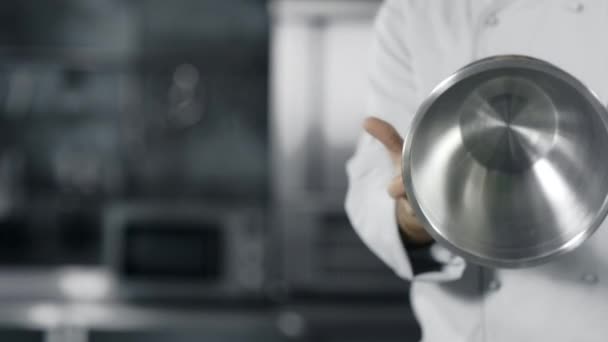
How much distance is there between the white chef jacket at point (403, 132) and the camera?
81cm

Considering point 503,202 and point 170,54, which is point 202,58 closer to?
point 170,54

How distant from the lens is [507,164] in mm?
769

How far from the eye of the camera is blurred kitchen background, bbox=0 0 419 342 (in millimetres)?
2131

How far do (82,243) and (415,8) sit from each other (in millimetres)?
1890

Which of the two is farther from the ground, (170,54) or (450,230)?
(170,54)

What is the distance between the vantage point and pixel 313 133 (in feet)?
7.38

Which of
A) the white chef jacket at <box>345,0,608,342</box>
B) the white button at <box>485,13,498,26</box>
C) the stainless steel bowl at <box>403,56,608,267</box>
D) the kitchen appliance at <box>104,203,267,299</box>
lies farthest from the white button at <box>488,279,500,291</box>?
the kitchen appliance at <box>104,203,267,299</box>

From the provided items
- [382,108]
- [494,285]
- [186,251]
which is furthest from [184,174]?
[494,285]

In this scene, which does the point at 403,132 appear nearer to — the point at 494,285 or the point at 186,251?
the point at 494,285

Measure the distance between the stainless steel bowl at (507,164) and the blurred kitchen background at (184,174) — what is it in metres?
1.35

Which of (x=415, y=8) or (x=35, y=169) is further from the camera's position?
(x=35, y=169)

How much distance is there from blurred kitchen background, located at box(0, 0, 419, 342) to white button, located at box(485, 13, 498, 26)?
1.30 meters

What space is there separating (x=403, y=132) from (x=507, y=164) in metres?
0.18

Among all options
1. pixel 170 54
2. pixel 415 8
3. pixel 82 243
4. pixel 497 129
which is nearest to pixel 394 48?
pixel 415 8
